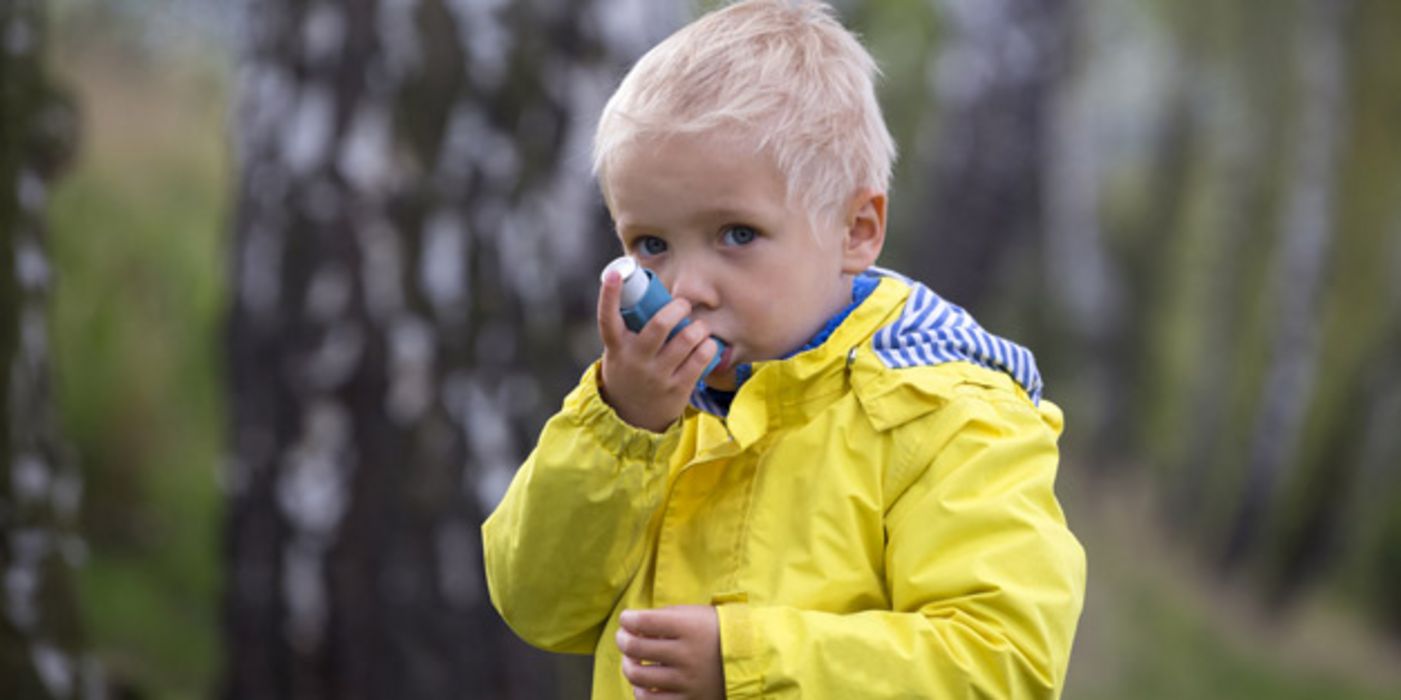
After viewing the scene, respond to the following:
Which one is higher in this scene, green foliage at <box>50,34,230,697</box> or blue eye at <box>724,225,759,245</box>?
blue eye at <box>724,225,759,245</box>

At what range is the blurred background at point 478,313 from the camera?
3633 millimetres

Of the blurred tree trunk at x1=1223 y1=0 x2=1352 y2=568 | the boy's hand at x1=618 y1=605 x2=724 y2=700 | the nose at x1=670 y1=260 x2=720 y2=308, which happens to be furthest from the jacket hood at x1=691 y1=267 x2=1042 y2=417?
the blurred tree trunk at x1=1223 y1=0 x2=1352 y2=568

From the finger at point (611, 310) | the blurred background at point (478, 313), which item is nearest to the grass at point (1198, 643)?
the blurred background at point (478, 313)

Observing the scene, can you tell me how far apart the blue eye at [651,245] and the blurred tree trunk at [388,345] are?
5.73ft

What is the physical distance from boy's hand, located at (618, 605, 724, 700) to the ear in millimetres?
511

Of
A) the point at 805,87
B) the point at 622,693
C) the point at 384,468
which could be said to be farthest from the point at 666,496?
the point at 384,468

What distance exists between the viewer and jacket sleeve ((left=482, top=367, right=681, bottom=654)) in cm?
187

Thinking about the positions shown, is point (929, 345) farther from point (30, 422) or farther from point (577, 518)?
point (30, 422)

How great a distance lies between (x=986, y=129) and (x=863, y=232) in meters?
7.70

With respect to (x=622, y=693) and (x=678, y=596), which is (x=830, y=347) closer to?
(x=678, y=596)

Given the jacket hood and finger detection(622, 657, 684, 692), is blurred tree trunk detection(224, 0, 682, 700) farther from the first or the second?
finger detection(622, 657, 684, 692)

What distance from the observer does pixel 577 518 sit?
190 centimetres

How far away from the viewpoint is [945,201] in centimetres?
961

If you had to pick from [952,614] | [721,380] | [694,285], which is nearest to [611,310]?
[694,285]
